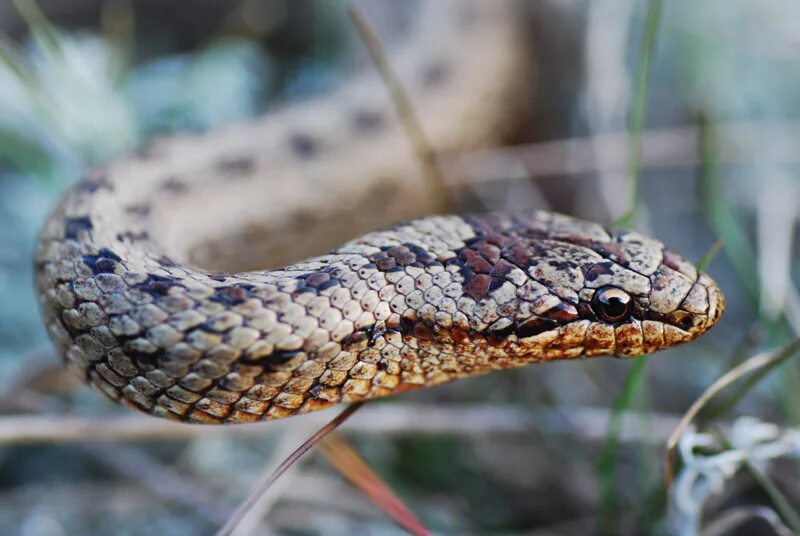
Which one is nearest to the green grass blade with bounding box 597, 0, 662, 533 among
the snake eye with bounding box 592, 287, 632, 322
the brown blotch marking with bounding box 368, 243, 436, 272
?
the snake eye with bounding box 592, 287, 632, 322

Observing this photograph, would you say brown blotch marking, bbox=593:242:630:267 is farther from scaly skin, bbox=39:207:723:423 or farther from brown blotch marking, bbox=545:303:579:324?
brown blotch marking, bbox=545:303:579:324

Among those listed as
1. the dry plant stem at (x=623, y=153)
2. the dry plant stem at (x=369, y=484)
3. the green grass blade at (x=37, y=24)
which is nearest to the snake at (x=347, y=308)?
the dry plant stem at (x=369, y=484)

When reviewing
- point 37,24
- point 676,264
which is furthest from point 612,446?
point 37,24

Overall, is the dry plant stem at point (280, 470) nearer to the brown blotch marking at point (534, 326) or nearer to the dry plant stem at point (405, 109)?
the brown blotch marking at point (534, 326)

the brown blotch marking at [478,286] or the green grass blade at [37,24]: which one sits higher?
the green grass blade at [37,24]

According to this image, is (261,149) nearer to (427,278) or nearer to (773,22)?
(427,278)

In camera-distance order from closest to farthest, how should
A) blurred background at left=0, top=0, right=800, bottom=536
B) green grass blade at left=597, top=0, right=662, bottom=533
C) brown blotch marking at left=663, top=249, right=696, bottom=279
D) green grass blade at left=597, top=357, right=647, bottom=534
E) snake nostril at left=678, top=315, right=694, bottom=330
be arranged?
snake nostril at left=678, top=315, right=694, bottom=330 < brown blotch marking at left=663, top=249, right=696, bottom=279 < green grass blade at left=597, top=357, right=647, bottom=534 < green grass blade at left=597, top=0, right=662, bottom=533 < blurred background at left=0, top=0, right=800, bottom=536

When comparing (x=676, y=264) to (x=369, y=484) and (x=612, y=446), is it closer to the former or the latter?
(x=612, y=446)
